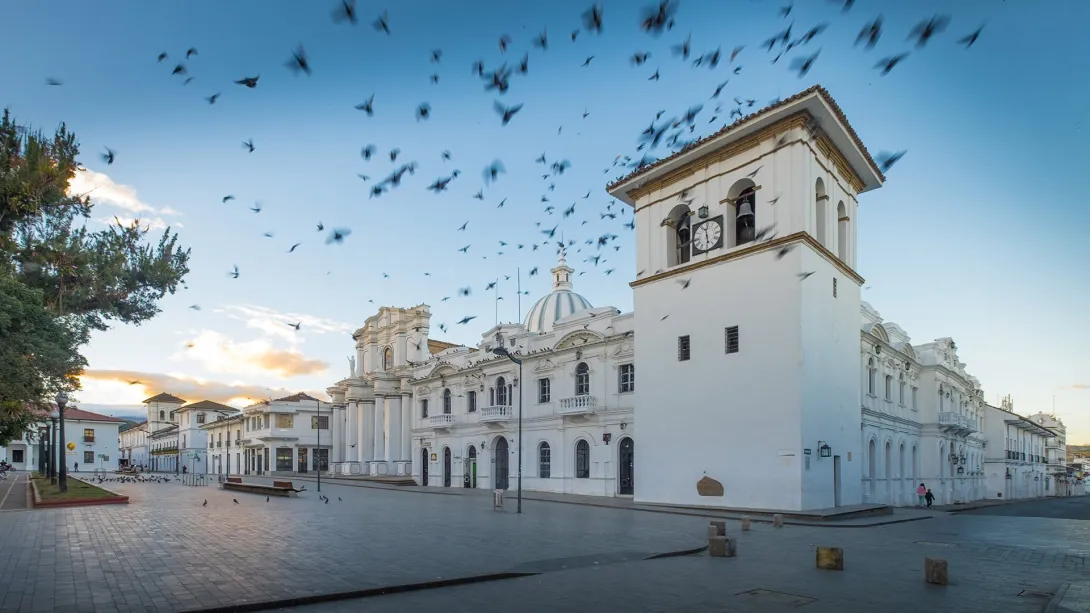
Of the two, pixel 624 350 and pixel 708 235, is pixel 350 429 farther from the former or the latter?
pixel 708 235

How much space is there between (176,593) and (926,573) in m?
10.7

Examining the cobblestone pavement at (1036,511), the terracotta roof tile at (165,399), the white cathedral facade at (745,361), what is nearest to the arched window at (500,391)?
the white cathedral facade at (745,361)

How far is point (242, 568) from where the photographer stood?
1098 cm

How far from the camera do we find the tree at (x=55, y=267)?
50.1ft

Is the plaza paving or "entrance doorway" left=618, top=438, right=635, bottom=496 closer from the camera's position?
the plaza paving

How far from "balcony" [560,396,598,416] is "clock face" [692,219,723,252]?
415 inches

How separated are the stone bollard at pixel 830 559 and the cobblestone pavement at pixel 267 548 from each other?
2.89 meters

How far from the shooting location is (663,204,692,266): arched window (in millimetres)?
27656

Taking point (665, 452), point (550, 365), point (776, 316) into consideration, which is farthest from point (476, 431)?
point (776, 316)

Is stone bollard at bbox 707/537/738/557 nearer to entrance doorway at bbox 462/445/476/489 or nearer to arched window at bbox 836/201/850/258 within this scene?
arched window at bbox 836/201/850/258

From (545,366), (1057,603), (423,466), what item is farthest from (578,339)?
(1057,603)

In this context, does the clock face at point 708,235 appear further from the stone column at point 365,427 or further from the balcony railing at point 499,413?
the stone column at point 365,427

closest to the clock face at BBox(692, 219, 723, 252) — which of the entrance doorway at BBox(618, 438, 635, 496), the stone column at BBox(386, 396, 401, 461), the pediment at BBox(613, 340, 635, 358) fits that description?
the pediment at BBox(613, 340, 635, 358)

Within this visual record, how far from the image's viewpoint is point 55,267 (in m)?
18.1
